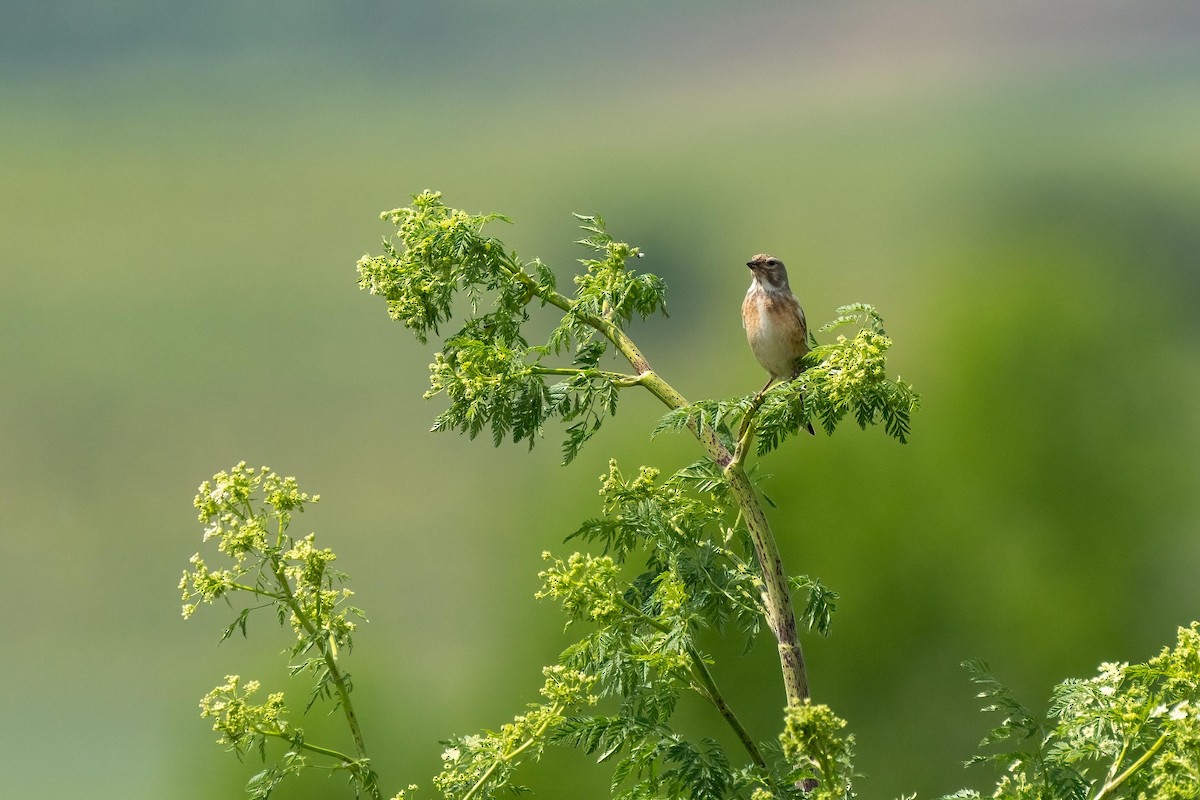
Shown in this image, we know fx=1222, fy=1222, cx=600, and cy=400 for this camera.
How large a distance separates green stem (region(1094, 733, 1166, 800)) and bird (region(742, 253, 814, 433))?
5.32ft

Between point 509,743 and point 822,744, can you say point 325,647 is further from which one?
point 822,744

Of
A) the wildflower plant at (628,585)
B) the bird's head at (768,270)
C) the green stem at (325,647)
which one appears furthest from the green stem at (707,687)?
the bird's head at (768,270)

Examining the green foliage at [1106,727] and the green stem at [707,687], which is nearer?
the green foliage at [1106,727]

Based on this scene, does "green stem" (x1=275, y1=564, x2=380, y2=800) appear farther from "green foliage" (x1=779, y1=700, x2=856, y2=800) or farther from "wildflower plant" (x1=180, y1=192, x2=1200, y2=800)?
"green foliage" (x1=779, y1=700, x2=856, y2=800)

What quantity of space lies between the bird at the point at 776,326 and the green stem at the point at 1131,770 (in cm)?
162

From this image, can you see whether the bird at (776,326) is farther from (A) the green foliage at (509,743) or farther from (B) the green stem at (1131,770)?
(B) the green stem at (1131,770)

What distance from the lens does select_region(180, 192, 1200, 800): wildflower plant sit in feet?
9.60

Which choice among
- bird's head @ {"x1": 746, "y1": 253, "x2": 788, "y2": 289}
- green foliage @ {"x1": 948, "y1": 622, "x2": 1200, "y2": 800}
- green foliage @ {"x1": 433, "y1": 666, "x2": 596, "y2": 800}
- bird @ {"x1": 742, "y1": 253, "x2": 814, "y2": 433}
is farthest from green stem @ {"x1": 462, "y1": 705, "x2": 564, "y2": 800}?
bird's head @ {"x1": 746, "y1": 253, "x2": 788, "y2": 289}

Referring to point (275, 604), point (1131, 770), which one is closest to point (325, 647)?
point (275, 604)

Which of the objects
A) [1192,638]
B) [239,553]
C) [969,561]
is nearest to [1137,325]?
[969,561]

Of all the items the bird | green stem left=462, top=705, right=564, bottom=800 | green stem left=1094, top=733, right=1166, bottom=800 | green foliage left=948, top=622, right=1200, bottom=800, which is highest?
the bird

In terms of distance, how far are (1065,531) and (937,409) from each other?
58.3 inches

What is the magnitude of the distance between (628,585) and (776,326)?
1143 mm

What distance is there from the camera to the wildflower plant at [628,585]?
2926 millimetres
